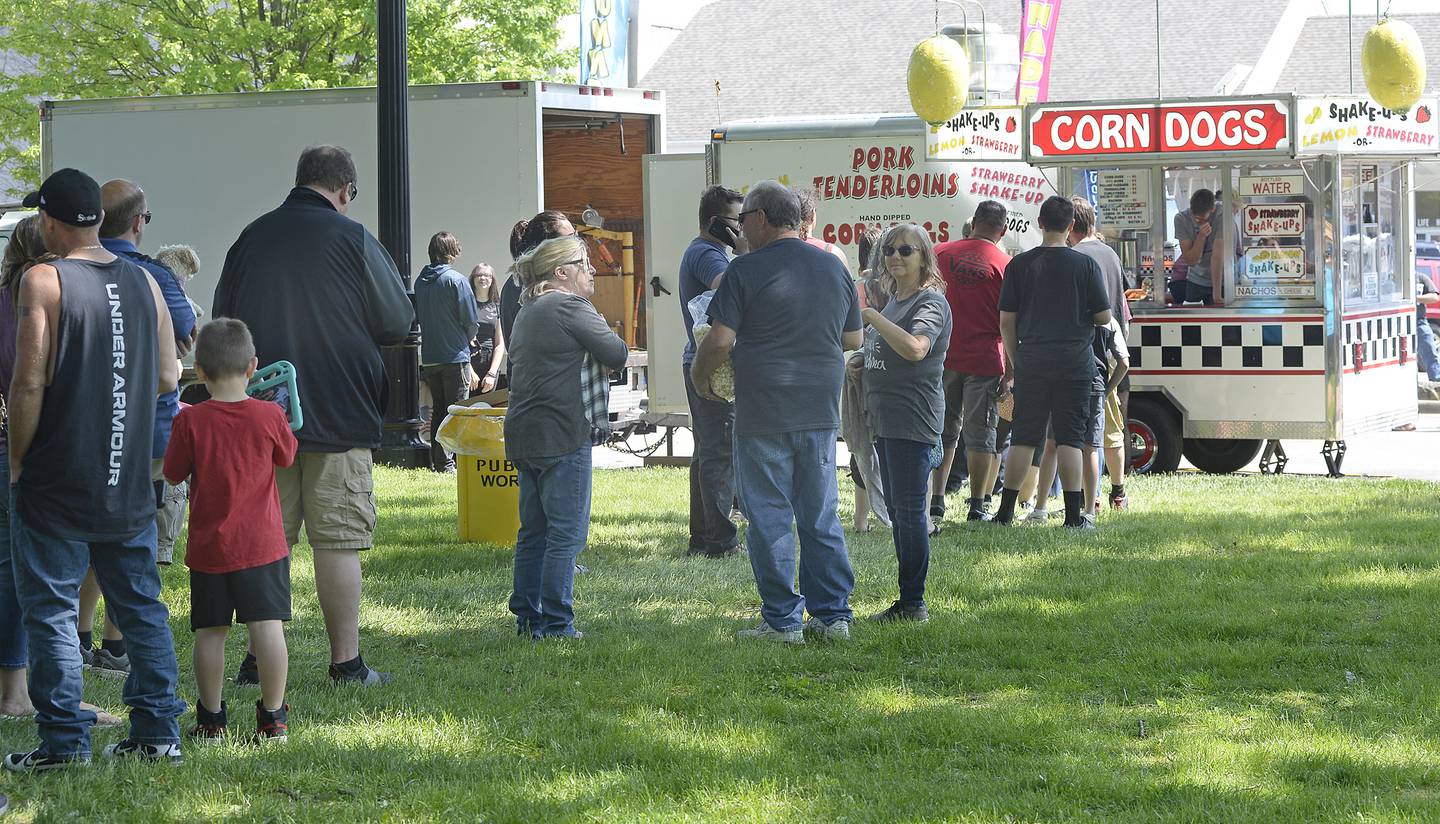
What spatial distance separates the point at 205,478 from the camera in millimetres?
4973

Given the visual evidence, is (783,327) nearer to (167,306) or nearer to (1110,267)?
(167,306)

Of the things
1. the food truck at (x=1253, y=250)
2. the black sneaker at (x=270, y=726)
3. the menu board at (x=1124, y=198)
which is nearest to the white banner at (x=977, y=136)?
the food truck at (x=1253, y=250)

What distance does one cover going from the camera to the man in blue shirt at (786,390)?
21.0ft

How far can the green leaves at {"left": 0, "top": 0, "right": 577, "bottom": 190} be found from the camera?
22.0 metres

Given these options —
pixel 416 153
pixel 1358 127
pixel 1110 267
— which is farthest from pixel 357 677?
pixel 416 153

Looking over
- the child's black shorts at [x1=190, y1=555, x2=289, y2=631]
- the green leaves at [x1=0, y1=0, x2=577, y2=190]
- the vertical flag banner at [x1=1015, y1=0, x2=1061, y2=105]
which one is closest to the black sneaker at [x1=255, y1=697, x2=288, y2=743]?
the child's black shorts at [x1=190, y1=555, x2=289, y2=631]

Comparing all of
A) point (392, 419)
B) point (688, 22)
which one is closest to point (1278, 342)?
point (392, 419)

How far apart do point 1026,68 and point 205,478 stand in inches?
626

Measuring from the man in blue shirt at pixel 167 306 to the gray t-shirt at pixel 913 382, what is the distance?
276 cm

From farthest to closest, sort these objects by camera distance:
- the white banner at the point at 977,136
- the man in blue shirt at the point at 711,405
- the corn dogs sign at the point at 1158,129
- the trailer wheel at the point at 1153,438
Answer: the white banner at the point at 977,136 → the trailer wheel at the point at 1153,438 → the corn dogs sign at the point at 1158,129 → the man in blue shirt at the point at 711,405

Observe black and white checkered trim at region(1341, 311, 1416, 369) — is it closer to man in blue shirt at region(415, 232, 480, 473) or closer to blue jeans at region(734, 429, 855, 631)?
man in blue shirt at region(415, 232, 480, 473)

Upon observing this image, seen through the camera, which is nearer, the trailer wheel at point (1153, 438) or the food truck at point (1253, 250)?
the food truck at point (1253, 250)

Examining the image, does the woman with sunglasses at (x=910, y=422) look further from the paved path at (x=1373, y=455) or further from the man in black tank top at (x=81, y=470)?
the paved path at (x=1373, y=455)

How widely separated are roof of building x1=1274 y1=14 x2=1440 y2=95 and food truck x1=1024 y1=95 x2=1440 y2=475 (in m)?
24.2
